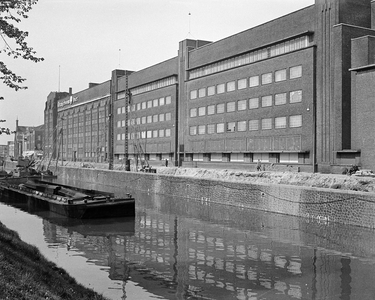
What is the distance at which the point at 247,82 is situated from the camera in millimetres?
53562

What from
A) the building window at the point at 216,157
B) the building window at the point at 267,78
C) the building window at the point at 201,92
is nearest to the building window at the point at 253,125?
the building window at the point at 267,78

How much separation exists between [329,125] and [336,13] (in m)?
10.5

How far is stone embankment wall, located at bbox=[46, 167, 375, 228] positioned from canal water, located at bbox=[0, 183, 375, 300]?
0.82 m

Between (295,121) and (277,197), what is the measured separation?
17.1 metres

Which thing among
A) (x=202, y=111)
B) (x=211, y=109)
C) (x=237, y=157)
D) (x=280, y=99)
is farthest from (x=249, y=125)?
(x=202, y=111)

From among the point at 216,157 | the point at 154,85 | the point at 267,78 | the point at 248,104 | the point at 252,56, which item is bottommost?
the point at 216,157

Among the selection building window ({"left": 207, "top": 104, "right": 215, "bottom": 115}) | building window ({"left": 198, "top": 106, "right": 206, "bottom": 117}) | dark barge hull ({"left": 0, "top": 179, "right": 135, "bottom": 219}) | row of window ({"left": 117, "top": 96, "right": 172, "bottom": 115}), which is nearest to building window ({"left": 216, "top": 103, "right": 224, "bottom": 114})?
building window ({"left": 207, "top": 104, "right": 215, "bottom": 115})

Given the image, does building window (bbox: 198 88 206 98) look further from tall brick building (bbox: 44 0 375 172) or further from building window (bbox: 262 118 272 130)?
building window (bbox: 262 118 272 130)

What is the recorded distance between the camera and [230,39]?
190 ft

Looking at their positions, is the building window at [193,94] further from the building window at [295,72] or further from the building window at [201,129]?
the building window at [295,72]

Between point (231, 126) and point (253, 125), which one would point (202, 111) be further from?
point (253, 125)

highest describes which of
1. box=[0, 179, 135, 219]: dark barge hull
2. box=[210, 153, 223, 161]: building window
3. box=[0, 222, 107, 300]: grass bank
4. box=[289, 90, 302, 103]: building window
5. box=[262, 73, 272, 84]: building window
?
box=[262, 73, 272, 84]: building window

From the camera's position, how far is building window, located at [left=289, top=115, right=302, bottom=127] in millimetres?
46197

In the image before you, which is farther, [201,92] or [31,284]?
[201,92]
